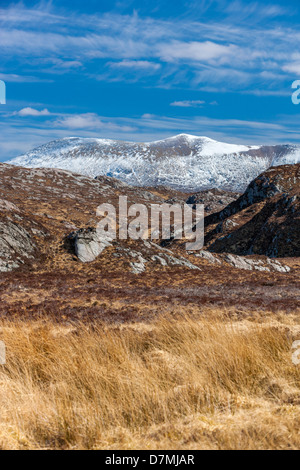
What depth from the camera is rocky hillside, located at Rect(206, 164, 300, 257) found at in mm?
43938

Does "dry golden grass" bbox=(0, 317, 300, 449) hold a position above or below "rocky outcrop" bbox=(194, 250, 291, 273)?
above

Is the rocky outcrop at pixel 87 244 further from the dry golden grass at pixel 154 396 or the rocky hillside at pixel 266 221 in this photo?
the rocky hillside at pixel 266 221

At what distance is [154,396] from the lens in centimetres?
444

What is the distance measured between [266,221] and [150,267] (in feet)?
92.8

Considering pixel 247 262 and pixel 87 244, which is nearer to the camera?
pixel 87 244

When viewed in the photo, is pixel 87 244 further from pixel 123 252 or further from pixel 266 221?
pixel 266 221

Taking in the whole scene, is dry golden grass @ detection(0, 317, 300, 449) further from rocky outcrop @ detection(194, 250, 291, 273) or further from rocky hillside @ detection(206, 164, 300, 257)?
rocky hillside @ detection(206, 164, 300, 257)

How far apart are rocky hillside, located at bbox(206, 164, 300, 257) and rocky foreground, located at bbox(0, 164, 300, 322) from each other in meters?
0.18

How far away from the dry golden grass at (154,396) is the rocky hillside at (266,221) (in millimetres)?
40481

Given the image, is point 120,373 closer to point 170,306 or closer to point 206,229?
point 170,306

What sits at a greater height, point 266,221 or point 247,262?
point 266,221

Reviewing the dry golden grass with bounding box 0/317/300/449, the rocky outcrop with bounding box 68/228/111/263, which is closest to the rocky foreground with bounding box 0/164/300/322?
the rocky outcrop with bounding box 68/228/111/263

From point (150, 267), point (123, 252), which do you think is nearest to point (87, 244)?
point (123, 252)

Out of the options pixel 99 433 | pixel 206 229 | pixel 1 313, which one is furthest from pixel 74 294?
pixel 206 229
